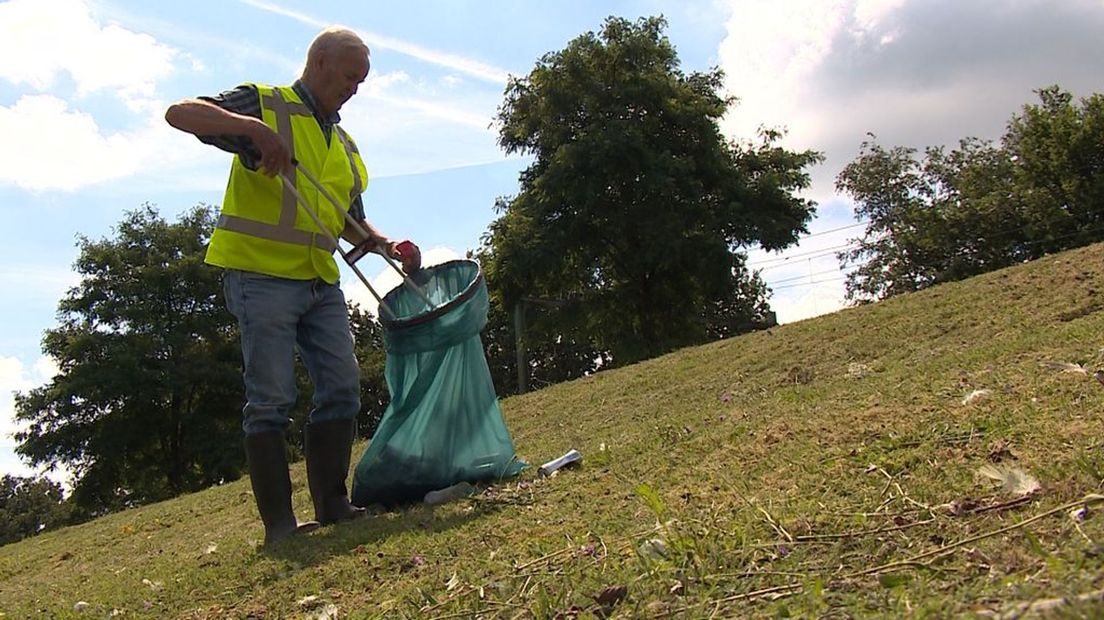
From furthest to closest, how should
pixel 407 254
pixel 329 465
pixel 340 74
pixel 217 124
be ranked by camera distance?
pixel 407 254
pixel 329 465
pixel 340 74
pixel 217 124

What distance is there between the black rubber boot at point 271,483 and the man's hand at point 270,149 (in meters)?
1.02

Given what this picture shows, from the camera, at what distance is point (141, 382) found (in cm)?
2795

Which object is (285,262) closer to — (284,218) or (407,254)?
(284,218)

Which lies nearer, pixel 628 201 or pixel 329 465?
pixel 329 465

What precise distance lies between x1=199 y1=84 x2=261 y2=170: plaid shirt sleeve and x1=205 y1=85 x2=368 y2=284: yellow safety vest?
37 mm

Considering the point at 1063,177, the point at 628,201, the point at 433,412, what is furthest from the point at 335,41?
the point at 1063,177

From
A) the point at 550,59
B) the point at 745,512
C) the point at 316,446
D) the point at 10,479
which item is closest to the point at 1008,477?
the point at 745,512

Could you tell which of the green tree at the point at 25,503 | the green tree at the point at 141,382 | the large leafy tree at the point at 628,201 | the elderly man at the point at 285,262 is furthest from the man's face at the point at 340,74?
the green tree at the point at 25,503

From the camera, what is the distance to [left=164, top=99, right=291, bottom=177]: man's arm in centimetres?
314

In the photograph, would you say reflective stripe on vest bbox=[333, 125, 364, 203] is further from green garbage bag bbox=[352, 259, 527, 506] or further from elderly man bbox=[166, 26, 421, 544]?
green garbage bag bbox=[352, 259, 527, 506]

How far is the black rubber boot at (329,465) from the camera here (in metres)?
3.68

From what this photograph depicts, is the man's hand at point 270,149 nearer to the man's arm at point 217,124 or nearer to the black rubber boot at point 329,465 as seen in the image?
the man's arm at point 217,124

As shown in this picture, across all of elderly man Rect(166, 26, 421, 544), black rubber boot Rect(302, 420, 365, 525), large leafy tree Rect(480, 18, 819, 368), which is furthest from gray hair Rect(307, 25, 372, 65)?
large leafy tree Rect(480, 18, 819, 368)

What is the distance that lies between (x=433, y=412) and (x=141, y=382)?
27264mm
